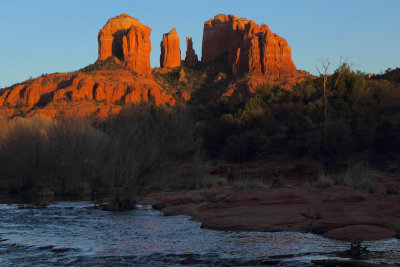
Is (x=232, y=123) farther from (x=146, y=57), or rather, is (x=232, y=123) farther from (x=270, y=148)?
(x=146, y=57)

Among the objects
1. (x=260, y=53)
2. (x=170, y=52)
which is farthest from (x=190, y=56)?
(x=260, y=53)

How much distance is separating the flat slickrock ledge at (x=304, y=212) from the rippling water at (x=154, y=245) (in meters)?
0.51

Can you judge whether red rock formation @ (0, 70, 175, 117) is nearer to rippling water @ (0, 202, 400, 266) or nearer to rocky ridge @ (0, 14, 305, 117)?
rocky ridge @ (0, 14, 305, 117)

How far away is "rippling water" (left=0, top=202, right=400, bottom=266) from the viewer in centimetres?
805

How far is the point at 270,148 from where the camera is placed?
123 ft

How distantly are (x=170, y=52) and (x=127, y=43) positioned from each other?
13597mm

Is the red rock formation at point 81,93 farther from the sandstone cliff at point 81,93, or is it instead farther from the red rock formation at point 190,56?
the red rock formation at point 190,56

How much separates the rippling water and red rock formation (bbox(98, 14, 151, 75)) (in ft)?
283

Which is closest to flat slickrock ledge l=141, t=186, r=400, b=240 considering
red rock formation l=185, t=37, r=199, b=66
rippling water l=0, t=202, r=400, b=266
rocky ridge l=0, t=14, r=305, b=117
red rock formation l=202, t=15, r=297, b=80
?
rippling water l=0, t=202, r=400, b=266

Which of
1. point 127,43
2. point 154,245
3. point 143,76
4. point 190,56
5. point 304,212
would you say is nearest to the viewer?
point 154,245

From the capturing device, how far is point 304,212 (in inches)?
488

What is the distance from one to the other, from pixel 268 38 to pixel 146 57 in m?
30.5

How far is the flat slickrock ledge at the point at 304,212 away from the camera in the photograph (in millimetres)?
10141

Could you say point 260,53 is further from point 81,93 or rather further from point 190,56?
point 81,93
